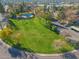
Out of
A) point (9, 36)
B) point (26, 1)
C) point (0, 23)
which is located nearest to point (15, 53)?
point (9, 36)

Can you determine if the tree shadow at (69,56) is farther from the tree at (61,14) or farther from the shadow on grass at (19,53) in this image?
the tree at (61,14)

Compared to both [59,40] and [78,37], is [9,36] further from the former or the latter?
[78,37]

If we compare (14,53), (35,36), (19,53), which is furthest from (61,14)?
(14,53)

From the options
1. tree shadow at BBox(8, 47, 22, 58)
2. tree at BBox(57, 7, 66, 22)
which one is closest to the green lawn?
tree shadow at BBox(8, 47, 22, 58)

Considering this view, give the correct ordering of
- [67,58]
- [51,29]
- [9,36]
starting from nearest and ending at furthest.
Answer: [67,58] → [9,36] → [51,29]

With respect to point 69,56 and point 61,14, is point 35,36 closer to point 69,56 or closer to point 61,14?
point 69,56

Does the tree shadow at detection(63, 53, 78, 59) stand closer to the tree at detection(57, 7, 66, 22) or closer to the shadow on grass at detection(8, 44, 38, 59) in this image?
the shadow on grass at detection(8, 44, 38, 59)

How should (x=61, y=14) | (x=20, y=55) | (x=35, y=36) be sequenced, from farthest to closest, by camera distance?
(x=61, y=14)
(x=35, y=36)
(x=20, y=55)

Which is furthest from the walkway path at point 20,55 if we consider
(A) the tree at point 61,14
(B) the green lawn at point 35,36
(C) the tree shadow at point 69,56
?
(A) the tree at point 61,14
